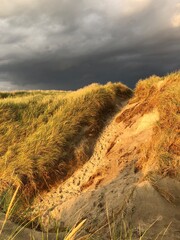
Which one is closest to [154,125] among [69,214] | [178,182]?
[178,182]

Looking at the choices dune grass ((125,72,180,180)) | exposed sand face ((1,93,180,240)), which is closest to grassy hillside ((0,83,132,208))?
exposed sand face ((1,93,180,240))

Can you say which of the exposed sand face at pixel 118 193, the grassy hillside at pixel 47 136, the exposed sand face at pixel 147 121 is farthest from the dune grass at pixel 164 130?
the grassy hillside at pixel 47 136

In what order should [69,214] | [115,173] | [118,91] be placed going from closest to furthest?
[69,214], [115,173], [118,91]

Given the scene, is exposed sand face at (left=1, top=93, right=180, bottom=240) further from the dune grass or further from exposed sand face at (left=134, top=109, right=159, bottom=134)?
the dune grass

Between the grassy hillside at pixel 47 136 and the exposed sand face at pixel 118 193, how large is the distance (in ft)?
1.83

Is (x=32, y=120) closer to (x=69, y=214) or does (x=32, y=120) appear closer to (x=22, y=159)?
(x=22, y=159)

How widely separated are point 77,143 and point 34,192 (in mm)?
2899

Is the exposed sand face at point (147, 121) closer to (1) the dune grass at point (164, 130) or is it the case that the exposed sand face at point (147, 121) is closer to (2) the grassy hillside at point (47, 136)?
(1) the dune grass at point (164, 130)

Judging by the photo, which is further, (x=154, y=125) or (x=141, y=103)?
(x=141, y=103)

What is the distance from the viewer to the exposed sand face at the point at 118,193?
867 centimetres

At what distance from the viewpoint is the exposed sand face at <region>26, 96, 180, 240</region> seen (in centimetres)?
867

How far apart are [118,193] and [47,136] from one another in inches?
196

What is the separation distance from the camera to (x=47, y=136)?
46.2ft

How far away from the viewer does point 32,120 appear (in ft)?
50.0
